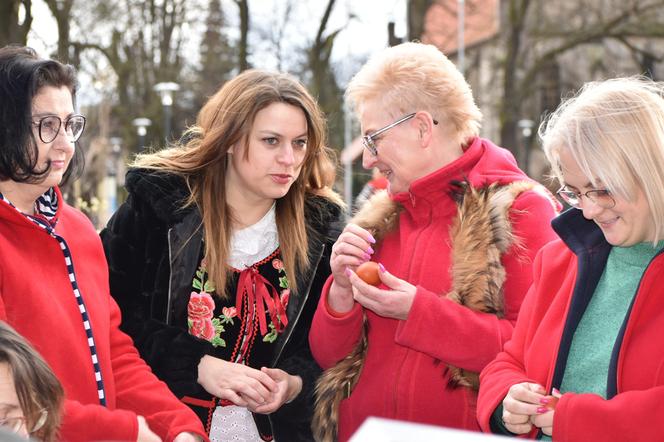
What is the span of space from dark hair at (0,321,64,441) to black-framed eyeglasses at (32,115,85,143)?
71 centimetres

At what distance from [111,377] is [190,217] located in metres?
0.79

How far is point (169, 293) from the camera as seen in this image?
3.45 meters

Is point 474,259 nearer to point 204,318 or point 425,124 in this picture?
point 425,124

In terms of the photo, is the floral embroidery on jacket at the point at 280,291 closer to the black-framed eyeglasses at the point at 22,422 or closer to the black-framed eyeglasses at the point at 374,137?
the black-framed eyeglasses at the point at 374,137

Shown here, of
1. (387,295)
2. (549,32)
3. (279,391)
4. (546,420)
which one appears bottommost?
(279,391)

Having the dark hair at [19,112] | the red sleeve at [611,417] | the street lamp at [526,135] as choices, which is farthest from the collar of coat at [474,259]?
the street lamp at [526,135]

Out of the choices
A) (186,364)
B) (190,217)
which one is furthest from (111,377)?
(190,217)

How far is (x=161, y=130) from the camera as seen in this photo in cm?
2206

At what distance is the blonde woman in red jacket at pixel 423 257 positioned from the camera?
10.3 ft

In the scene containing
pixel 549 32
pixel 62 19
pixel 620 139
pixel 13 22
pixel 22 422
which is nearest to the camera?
pixel 22 422

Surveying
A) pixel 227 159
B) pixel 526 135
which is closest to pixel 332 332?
pixel 227 159

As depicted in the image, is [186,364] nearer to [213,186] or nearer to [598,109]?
[213,186]

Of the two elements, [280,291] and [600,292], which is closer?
[600,292]

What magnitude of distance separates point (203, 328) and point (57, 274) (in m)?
0.74
